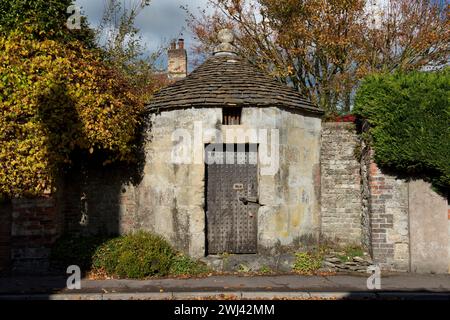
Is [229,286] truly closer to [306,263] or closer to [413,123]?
[306,263]

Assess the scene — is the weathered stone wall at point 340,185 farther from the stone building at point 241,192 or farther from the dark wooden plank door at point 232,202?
the dark wooden plank door at point 232,202

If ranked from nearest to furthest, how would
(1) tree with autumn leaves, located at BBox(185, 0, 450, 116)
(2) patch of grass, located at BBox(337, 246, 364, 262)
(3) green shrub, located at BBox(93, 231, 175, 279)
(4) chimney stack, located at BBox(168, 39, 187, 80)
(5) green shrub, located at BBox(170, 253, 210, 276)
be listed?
(3) green shrub, located at BBox(93, 231, 175, 279), (5) green shrub, located at BBox(170, 253, 210, 276), (2) patch of grass, located at BBox(337, 246, 364, 262), (1) tree with autumn leaves, located at BBox(185, 0, 450, 116), (4) chimney stack, located at BBox(168, 39, 187, 80)

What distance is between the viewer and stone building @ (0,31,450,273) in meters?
8.61

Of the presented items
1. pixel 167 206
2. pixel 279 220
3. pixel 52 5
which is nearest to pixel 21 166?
pixel 167 206

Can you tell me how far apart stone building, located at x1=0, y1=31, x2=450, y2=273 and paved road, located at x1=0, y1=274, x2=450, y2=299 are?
0.83 metres

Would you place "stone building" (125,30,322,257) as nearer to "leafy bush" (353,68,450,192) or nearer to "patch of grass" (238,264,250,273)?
"patch of grass" (238,264,250,273)

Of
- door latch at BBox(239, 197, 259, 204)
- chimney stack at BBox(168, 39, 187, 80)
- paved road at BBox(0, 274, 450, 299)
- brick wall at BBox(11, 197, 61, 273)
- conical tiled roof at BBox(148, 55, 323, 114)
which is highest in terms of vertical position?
chimney stack at BBox(168, 39, 187, 80)

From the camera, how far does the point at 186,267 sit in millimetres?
8547

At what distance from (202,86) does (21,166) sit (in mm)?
4424

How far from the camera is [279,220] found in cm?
895

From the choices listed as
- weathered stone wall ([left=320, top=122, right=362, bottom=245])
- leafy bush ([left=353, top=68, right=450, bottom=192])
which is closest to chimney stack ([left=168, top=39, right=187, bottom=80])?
weathered stone wall ([left=320, top=122, right=362, bottom=245])

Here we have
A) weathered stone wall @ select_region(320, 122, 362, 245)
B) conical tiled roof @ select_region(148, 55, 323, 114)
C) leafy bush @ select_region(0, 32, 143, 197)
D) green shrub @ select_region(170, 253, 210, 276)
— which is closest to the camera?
leafy bush @ select_region(0, 32, 143, 197)

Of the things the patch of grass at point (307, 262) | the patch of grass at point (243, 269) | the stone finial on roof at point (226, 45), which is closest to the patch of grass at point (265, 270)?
the patch of grass at point (243, 269)

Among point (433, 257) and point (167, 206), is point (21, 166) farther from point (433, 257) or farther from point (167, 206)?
point (433, 257)
